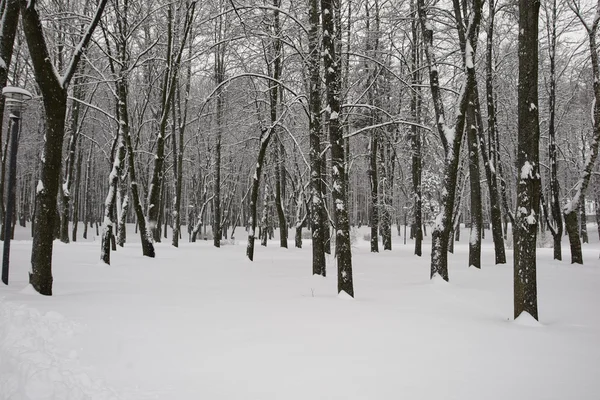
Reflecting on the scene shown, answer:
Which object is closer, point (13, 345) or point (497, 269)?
point (13, 345)

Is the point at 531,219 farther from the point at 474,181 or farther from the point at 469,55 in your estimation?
the point at 474,181

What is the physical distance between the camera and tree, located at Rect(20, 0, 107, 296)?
6.53 meters

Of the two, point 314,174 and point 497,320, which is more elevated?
point 314,174

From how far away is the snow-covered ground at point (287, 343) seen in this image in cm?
346

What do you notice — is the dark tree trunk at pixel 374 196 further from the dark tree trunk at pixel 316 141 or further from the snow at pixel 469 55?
the snow at pixel 469 55

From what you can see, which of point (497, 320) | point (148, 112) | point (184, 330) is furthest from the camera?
point (148, 112)

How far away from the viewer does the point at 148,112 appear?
108 feet

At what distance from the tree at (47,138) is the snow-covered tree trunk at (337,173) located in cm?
428

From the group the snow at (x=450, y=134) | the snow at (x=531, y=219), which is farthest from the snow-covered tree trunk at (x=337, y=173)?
the snow at (x=450, y=134)

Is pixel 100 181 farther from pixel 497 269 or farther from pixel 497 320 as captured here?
pixel 497 320

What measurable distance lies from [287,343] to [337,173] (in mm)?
3862

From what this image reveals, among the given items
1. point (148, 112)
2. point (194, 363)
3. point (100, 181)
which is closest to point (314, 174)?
point (194, 363)

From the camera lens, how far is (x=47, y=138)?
6.88 meters

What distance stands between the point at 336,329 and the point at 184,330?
78.0 inches
